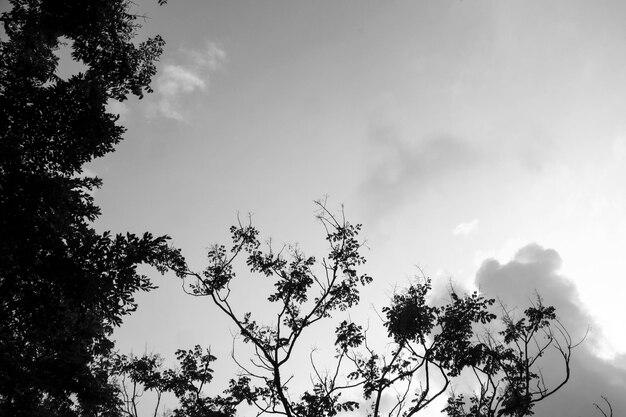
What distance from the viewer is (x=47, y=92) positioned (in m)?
8.30

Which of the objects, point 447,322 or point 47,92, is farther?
point 447,322

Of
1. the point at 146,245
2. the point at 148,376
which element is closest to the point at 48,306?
the point at 146,245

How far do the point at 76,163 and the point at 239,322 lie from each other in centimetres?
897

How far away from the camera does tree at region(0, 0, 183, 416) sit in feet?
24.7

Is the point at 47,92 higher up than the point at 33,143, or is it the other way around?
the point at 47,92

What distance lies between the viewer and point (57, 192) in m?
7.97

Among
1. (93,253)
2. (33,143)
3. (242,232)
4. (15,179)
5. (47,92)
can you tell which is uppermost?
(242,232)

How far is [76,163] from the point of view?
369 inches

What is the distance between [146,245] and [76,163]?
11.5ft

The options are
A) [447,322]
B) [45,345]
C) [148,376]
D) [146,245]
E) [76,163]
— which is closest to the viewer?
[146,245]

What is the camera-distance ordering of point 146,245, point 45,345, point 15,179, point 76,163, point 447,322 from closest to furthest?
point 15,179 < point 146,245 < point 76,163 < point 45,345 < point 447,322

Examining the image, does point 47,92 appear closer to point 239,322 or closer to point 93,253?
point 93,253

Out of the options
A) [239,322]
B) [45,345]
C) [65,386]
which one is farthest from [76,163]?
[239,322]

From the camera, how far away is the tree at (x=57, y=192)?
7.52m
